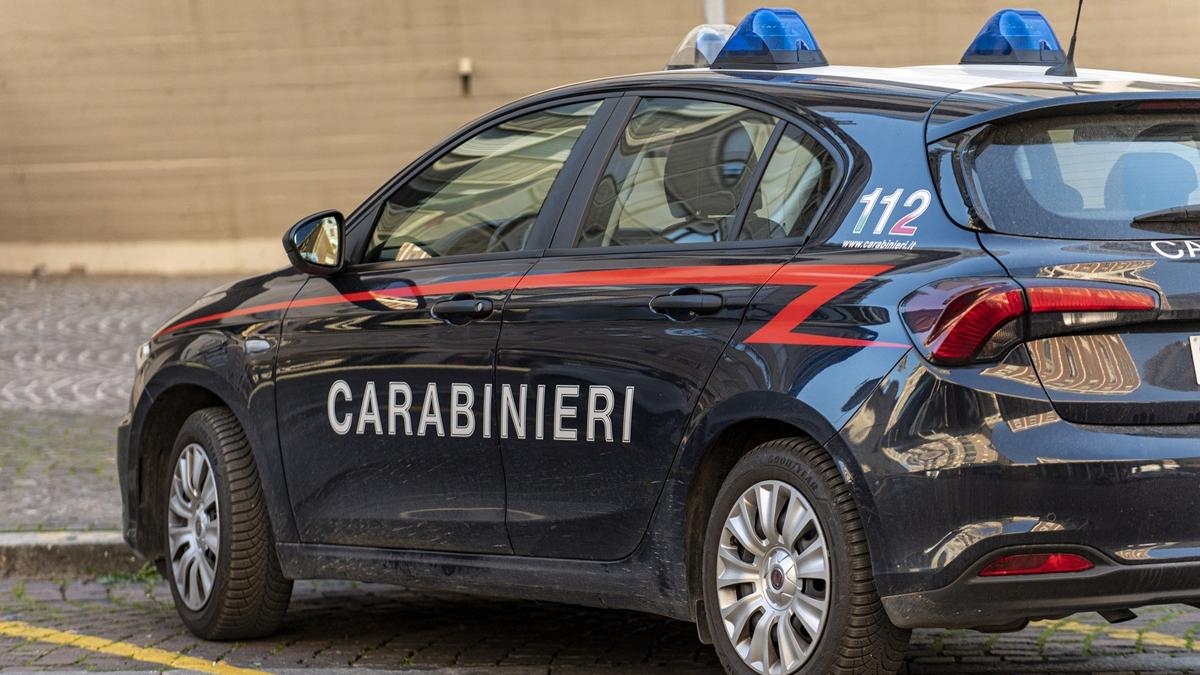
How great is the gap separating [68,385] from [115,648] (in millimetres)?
7419

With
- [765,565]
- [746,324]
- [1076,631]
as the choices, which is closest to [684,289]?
[746,324]

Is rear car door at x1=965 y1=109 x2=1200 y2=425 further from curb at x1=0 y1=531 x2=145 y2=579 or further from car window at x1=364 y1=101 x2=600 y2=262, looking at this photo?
curb at x1=0 y1=531 x2=145 y2=579

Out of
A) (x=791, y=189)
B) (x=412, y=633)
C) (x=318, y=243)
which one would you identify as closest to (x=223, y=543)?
(x=412, y=633)

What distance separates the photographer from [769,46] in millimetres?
5613

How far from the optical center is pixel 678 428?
195 inches

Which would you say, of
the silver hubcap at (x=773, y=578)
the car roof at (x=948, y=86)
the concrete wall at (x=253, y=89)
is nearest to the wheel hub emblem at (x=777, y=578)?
the silver hubcap at (x=773, y=578)

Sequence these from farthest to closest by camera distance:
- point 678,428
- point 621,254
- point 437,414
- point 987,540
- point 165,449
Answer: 1. point 165,449
2. point 437,414
3. point 621,254
4. point 678,428
5. point 987,540

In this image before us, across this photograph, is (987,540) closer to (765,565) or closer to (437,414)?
(765,565)

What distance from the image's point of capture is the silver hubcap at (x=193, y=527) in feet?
21.5

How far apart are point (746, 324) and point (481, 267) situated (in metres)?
1.14

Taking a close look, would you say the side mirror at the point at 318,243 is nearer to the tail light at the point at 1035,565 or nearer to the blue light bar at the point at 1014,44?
the blue light bar at the point at 1014,44

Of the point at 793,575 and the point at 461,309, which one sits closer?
the point at 793,575

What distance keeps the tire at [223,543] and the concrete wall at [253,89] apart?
13612 millimetres

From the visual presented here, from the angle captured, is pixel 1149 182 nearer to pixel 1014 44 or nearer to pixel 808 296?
pixel 808 296
